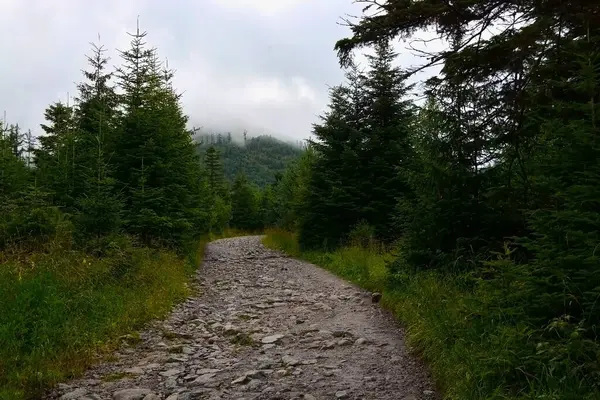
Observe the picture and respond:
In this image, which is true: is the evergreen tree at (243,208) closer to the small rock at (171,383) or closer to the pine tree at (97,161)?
the pine tree at (97,161)

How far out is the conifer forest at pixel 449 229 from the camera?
415 cm

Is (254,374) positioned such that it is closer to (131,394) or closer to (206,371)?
(206,371)

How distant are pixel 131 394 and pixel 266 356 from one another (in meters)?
1.97

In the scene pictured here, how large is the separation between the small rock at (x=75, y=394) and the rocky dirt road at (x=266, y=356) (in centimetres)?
1

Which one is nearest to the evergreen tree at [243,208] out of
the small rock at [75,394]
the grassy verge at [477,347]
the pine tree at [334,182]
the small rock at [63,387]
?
the pine tree at [334,182]

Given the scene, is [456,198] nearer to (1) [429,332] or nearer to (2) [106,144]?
(1) [429,332]

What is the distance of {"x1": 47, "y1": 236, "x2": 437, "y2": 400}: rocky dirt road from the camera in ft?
16.7

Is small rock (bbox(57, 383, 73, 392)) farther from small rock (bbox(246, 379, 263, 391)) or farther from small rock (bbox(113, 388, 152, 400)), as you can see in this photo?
small rock (bbox(246, 379, 263, 391))

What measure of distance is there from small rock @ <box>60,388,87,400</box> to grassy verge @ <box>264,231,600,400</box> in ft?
13.1

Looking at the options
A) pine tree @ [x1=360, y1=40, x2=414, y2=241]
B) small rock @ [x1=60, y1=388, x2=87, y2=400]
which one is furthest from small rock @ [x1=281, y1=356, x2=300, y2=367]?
pine tree @ [x1=360, y1=40, x2=414, y2=241]

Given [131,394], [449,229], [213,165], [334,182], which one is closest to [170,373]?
[131,394]

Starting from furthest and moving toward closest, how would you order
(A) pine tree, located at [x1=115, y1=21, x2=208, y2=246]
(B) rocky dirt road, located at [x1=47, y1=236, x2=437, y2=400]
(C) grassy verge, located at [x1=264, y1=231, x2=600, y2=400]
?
(A) pine tree, located at [x1=115, y1=21, x2=208, y2=246]
(B) rocky dirt road, located at [x1=47, y1=236, x2=437, y2=400]
(C) grassy verge, located at [x1=264, y1=231, x2=600, y2=400]

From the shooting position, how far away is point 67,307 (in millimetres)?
7055

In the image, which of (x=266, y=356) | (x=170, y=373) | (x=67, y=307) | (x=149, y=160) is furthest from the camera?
(x=149, y=160)
